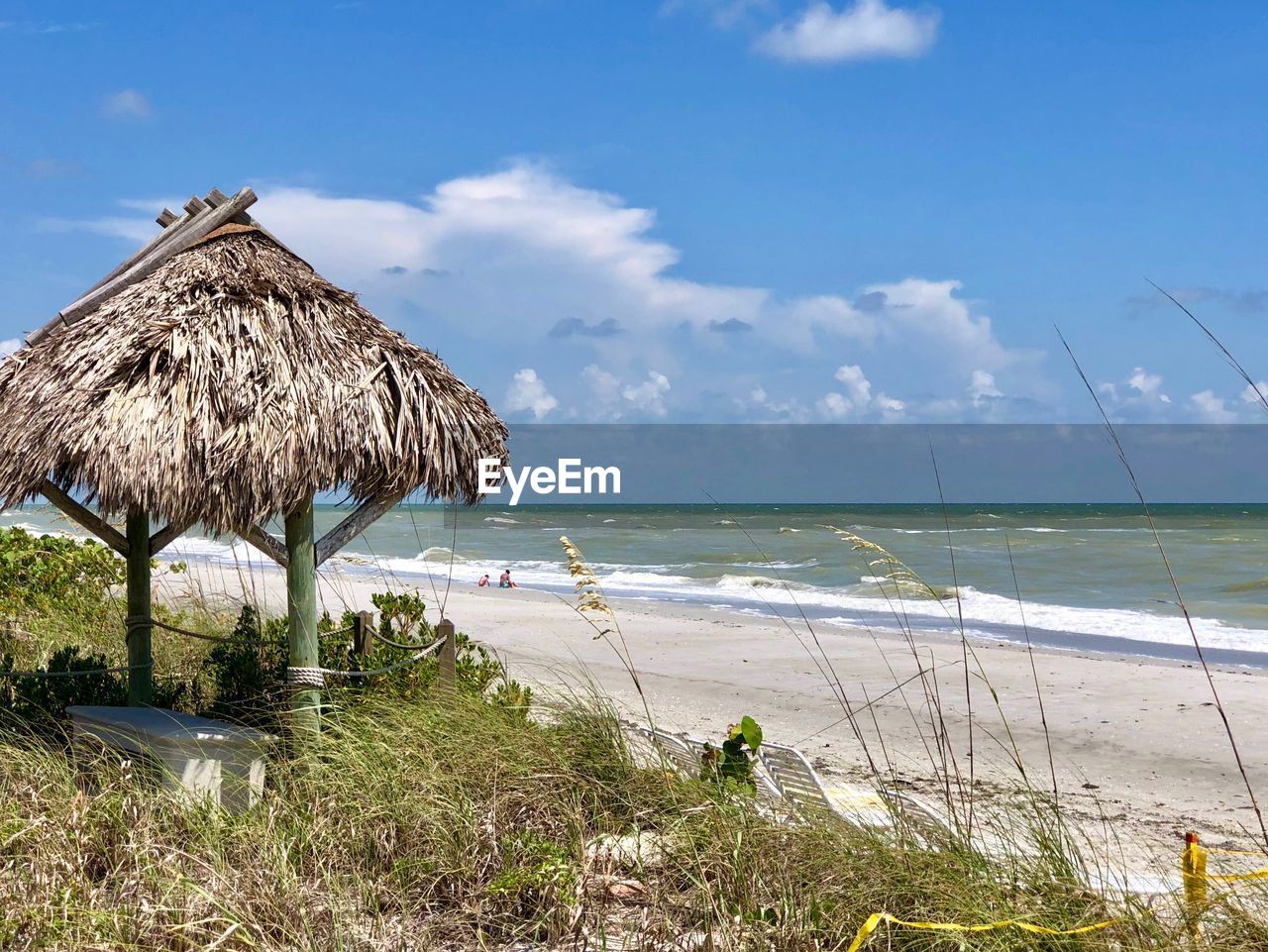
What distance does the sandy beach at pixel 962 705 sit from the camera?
290 inches

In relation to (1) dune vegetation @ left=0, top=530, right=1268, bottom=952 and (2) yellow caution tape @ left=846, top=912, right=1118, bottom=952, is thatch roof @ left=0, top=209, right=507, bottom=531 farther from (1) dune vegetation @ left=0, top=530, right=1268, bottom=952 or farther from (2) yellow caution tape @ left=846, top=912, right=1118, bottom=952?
(2) yellow caution tape @ left=846, top=912, right=1118, bottom=952

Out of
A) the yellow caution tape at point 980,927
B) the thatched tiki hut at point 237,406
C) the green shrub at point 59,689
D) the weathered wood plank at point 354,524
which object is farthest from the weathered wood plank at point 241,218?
the yellow caution tape at point 980,927

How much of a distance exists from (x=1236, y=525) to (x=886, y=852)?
2228 inches

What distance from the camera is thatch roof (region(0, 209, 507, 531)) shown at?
5.00m

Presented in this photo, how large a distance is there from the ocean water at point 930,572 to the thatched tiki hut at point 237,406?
1.65 ft

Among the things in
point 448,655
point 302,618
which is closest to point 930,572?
point 448,655

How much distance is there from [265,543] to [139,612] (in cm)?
164

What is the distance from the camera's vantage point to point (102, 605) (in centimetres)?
987

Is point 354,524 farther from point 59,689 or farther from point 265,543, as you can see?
point 59,689

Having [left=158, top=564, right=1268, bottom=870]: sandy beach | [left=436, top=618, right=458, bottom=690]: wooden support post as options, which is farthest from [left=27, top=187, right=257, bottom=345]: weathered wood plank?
[left=158, top=564, right=1268, bottom=870]: sandy beach

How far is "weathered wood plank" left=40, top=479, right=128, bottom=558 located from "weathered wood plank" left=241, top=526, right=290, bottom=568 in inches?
44.5

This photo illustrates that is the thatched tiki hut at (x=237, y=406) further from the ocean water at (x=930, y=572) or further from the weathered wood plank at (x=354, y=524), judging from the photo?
the ocean water at (x=930, y=572)

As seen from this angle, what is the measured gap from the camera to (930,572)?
88.4 feet

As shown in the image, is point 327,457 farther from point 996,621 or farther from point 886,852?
point 996,621
